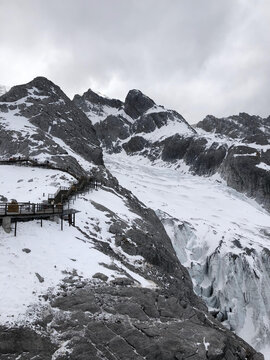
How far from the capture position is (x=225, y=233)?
2149 inches

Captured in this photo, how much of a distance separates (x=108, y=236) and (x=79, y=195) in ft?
32.9

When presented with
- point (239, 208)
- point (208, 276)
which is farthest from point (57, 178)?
point (239, 208)

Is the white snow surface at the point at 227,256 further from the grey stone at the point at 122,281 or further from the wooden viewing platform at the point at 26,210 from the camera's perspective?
the grey stone at the point at 122,281

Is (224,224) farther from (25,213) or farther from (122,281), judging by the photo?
(122,281)

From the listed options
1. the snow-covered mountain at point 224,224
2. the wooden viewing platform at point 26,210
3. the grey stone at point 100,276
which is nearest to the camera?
the grey stone at point 100,276

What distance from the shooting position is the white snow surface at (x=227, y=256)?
43844 millimetres

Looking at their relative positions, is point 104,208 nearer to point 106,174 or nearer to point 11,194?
point 11,194

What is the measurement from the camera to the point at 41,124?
275ft

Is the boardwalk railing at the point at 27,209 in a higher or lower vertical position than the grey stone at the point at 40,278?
higher

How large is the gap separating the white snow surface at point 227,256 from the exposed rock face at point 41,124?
2094 cm

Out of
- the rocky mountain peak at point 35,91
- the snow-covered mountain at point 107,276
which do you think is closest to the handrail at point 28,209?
the snow-covered mountain at point 107,276

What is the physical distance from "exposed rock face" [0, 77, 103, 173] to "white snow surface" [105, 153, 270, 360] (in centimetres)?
2094

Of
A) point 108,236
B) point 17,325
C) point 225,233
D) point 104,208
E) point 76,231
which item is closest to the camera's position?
point 17,325

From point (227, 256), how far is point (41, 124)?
188 ft
